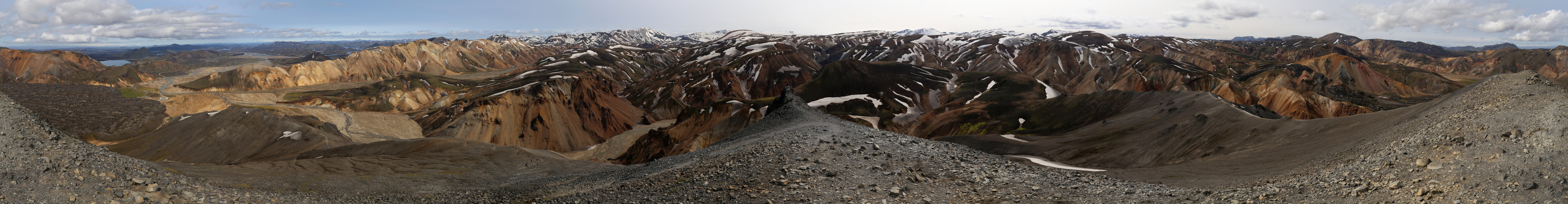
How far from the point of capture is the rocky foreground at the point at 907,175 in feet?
46.9

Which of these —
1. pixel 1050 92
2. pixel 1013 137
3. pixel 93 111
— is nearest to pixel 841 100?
pixel 1050 92

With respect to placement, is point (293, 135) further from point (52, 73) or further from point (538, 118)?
point (52, 73)

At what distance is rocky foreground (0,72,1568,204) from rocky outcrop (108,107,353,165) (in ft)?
154

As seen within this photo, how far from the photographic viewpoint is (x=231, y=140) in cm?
8012

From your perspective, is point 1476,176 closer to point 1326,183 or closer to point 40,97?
point 1326,183

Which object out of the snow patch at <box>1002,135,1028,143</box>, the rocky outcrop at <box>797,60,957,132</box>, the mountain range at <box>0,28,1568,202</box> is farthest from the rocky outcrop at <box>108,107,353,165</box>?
the rocky outcrop at <box>797,60,957,132</box>

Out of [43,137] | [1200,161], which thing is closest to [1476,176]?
[1200,161]

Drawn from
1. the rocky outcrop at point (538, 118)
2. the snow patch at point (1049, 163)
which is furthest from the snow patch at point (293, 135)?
the snow patch at point (1049, 163)

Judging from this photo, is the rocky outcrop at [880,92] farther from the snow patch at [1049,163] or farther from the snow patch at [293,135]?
the snow patch at [293,135]

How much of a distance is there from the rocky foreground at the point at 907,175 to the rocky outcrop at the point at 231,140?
154 feet

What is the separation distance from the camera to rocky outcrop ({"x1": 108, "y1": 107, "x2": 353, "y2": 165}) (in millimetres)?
69000

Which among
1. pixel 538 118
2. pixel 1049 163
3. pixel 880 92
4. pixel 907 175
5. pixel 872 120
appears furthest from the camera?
pixel 880 92

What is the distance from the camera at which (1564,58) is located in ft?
624

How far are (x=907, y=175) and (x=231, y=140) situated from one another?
336 feet
